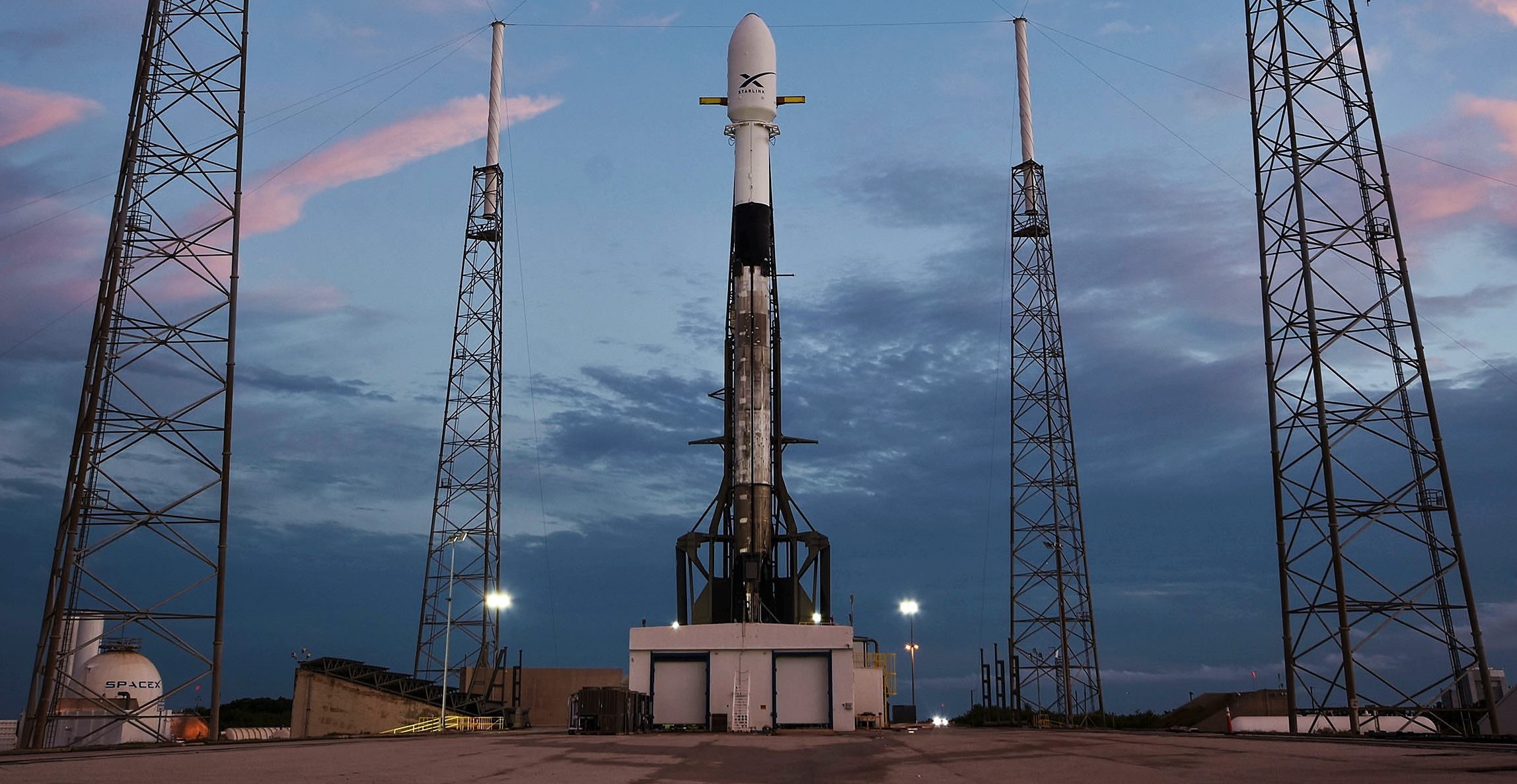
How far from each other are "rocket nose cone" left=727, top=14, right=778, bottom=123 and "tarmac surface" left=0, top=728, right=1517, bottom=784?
98.4 feet

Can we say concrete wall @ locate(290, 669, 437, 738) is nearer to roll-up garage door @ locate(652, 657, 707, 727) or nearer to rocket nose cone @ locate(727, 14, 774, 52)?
roll-up garage door @ locate(652, 657, 707, 727)

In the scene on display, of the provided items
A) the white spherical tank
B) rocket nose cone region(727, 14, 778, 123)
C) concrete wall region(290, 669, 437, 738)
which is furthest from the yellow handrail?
rocket nose cone region(727, 14, 778, 123)

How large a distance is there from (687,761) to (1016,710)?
3806cm

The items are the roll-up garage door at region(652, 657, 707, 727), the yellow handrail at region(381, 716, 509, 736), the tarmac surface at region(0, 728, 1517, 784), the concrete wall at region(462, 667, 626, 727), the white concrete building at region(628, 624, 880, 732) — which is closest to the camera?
the tarmac surface at region(0, 728, 1517, 784)

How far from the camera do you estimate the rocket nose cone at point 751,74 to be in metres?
50.7

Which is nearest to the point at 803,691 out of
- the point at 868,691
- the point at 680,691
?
the point at 680,691

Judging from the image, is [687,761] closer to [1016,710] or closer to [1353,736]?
[1353,736]

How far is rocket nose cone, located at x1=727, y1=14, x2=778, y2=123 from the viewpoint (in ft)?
166

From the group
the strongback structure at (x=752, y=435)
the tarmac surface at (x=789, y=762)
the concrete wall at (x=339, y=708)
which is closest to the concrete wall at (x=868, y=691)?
the strongback structure at (x=752, y=435)

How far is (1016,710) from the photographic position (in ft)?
184

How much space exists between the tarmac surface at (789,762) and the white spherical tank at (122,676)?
2539cm

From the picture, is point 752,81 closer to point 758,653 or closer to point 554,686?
point 758,653

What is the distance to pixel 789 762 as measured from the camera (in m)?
21.8

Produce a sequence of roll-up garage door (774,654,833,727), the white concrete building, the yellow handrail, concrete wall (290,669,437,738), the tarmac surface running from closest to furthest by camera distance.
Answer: the tarmac surface
the white concrete building
roll-up garage door (774,654,833,727)
the yellow handrail
concrete wall (290,669,437,738)
